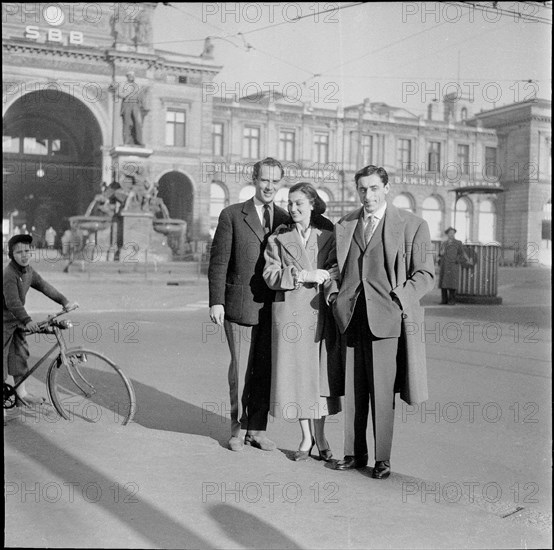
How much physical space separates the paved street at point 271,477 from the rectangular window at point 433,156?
4951 centimetres

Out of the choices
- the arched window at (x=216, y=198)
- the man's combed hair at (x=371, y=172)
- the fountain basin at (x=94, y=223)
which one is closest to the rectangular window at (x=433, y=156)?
the arched window at (x=216, y=198)

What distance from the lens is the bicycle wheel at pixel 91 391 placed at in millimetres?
5801

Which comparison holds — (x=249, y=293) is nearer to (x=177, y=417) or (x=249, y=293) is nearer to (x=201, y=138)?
(x=177, y=417)

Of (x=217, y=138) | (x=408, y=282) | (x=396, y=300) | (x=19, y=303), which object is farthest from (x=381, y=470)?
(x=217, y=138)

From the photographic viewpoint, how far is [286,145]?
47.0 meters

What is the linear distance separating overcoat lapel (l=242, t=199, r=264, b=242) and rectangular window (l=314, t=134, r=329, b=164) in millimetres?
43679

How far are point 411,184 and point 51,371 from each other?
51115 mm

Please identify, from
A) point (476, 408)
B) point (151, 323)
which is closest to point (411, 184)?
point (151, 323)

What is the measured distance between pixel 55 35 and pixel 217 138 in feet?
39.4

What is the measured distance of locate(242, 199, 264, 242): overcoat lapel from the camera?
494 cm

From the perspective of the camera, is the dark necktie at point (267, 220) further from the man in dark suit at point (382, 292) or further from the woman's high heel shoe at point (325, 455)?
the woman's high heel shoe at point (325, 455)

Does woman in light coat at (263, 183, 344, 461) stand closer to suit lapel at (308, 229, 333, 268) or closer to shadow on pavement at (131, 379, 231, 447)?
suit lapel at (308, 229, 333, 268)

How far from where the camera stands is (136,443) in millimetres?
4910

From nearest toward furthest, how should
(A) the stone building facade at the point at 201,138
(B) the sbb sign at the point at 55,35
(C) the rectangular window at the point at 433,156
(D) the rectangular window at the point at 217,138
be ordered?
1. (B) the sbb sign at the point at 55,35
2. (A) the stone building facade at the point at 201,138
3. (D) the rectangular window at the point at 217,138
4. (C) the rectangular window at the point at 433,156
